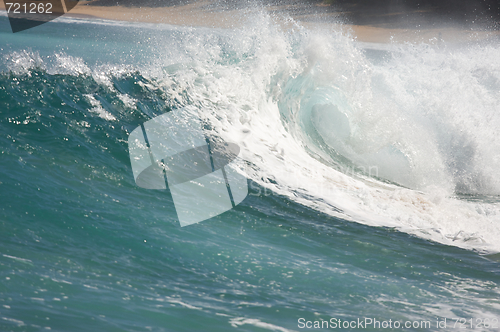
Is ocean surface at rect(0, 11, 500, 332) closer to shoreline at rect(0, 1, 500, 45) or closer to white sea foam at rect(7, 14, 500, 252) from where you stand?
white sea foam at rect(7, 14, 500, 252)

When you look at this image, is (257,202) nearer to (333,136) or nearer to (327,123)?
(333,136)

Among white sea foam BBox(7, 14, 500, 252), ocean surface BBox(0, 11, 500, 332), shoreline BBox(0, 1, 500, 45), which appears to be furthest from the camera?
shoreline BBox(0, 1, 500, 45)

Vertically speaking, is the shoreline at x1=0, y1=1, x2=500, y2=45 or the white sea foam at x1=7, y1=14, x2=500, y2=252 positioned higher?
the shoreline at x1=0, y1=1, x2=500, y2=45

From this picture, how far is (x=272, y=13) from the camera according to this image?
2630 centimetres

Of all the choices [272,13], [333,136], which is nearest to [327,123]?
[333,136]

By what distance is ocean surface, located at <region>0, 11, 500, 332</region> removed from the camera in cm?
→ 249

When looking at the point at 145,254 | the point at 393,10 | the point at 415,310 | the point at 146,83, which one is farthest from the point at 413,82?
the point at 393,10

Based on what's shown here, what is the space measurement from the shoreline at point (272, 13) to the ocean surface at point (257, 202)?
1558 centimetres

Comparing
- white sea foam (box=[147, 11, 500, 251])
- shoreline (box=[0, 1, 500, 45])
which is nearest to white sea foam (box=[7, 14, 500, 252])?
white sea foam (box=[147, 11, 500, 251])

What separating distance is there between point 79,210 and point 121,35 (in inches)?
734

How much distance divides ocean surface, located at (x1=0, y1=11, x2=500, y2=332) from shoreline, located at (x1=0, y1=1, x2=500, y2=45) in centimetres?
1558

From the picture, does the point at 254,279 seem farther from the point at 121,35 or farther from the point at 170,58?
the point at 121,35

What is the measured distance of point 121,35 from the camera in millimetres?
19656

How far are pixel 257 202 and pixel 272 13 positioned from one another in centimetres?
2477
